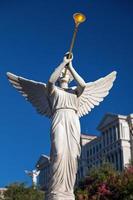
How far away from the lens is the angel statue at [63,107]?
47.3 ft

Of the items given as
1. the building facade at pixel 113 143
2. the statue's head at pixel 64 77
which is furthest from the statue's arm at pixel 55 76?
the building facade at pixel 113 143

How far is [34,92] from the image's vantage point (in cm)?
1594

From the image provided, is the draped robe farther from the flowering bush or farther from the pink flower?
the pink flower

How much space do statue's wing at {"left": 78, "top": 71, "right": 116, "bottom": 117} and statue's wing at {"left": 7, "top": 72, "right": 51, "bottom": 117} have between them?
100 cm

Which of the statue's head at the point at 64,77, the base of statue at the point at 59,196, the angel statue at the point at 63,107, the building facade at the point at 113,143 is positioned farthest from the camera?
the building facade at the point at 113,143

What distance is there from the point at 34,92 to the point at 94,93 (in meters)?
1.81

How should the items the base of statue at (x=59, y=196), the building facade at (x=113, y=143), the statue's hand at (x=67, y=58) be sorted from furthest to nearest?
the building facade at (x=113, y=143) < the statue's hand at (x=67, y=58) < the base of statue at (x=59, y=196)

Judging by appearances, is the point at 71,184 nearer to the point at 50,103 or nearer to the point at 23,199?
the point at 50,103

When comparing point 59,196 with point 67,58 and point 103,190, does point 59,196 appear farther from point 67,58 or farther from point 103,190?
point 103,190

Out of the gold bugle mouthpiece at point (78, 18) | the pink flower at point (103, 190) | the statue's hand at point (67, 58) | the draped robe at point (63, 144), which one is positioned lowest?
the draped robe at point (63, 144)

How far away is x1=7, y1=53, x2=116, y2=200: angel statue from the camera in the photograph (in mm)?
14406

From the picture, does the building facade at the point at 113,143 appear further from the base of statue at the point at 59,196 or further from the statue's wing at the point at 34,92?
the base of statue at the point at 59,196

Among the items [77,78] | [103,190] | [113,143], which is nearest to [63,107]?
[77,78]

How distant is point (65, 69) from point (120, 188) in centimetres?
1945
